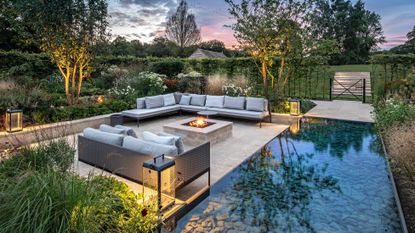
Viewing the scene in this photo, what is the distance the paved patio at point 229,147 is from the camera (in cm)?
405

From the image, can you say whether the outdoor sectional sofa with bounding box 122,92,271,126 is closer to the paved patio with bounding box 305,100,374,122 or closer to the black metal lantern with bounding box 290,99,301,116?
the black metal lantern with bounding box 290,99,301,116

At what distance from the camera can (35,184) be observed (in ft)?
6.06

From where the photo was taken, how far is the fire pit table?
233 inches

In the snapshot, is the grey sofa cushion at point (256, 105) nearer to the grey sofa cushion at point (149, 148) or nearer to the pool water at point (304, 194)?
the pool water at point (304, 194)

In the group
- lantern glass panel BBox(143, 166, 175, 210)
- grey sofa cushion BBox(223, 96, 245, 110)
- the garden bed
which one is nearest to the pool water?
the garden bed

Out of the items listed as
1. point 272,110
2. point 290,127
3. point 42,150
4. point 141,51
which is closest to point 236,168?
point 42,150

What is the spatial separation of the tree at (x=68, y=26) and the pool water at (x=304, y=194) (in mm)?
6276

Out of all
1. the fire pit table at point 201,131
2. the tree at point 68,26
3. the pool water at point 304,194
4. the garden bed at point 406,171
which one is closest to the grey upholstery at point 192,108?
the fire pit table at point 201,131

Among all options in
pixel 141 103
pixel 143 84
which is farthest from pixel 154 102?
pixel 143 84

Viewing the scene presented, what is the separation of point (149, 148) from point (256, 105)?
17.0 ft

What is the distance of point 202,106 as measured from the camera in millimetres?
9312

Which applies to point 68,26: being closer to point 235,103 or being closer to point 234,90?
point 235,103

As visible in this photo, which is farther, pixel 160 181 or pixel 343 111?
pixel 343 111

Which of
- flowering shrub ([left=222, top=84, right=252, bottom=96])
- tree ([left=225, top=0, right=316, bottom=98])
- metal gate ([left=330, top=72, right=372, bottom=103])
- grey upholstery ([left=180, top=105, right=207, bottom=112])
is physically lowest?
grey upholstery ([left=180, top=105, right=207, bottom=112])
